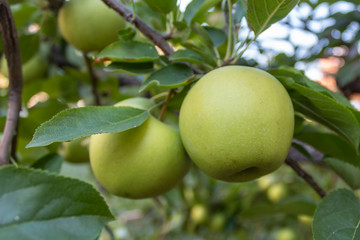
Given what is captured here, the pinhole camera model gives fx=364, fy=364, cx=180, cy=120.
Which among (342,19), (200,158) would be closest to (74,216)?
(200,158)

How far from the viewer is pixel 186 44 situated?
834 mm

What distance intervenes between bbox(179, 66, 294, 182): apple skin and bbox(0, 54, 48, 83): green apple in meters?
1.06

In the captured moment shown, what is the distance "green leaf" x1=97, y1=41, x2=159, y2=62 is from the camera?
0.76 meters

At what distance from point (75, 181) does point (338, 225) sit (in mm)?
470

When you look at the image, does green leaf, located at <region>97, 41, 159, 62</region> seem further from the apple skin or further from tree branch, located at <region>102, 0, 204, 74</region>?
the apple skin

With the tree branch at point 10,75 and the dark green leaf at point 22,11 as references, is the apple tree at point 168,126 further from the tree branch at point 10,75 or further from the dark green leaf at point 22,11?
the dark green leaf at point 22,11

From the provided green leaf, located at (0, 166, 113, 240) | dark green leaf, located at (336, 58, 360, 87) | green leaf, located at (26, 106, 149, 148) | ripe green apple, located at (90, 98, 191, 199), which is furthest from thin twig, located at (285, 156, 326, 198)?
dark green leaf, located at (336, 58, 360, 87)

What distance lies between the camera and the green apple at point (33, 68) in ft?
4.93

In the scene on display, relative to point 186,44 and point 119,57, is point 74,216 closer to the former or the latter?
point 119,57

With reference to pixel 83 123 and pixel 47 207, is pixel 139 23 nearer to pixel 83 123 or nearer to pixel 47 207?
pixel 83 123

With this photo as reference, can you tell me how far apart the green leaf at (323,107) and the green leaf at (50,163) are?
1.68 feet

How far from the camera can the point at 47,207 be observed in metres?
0.50

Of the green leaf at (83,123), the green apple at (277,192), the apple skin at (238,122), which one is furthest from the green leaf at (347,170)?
the green apple at (277,192)

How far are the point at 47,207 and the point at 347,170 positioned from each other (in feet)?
2.36
